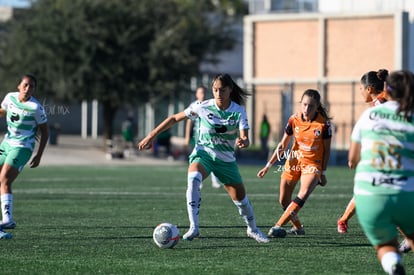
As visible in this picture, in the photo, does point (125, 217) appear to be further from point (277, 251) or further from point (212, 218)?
point (277, 251)

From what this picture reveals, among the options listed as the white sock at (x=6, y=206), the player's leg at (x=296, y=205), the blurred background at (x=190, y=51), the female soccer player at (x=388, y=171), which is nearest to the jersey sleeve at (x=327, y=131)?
the player's leg at (x=296, y=205)

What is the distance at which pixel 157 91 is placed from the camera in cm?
4975

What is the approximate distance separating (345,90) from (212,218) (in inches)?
1435

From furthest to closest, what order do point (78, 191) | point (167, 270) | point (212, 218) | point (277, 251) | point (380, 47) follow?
1. point (380, 47)
2. point (78, 191)
3. point (212, 218)
4. point (277, 251)
5. point (167, 270)

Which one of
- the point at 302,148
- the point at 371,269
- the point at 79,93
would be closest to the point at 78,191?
the point at 302,148

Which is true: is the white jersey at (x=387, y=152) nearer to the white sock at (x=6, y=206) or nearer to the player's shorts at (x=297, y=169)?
the player's shorts at (x=297, y=169)

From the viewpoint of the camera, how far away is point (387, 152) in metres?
8.50

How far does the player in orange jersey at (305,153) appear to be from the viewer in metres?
13.7

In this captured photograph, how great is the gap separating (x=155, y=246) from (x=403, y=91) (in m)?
4.87

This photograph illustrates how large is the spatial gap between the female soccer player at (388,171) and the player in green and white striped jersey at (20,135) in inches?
274

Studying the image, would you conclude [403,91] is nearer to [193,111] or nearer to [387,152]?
[387,152]

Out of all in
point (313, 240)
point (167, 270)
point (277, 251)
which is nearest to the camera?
point (167, 270)

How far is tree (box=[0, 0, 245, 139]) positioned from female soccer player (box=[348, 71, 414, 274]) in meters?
39.9

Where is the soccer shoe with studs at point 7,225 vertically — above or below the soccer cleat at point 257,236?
below
